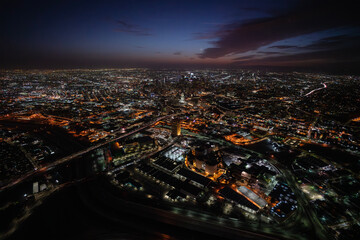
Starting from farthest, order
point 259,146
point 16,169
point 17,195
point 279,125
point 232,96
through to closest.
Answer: point 232,96, point 279,125, point 259,146, point 16,169, point 17,195

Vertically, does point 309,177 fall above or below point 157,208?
above

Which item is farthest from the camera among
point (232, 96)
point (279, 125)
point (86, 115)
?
point (232, 96)

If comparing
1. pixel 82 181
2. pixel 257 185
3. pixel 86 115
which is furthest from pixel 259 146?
pixel 86 115

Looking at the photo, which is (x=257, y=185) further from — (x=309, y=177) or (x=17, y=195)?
(x=17, y=195)

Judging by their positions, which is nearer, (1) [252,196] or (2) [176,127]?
(1) [252,196]

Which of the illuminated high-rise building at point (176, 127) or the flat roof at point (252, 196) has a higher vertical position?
the illuminated high-rise building at point (176, 127)

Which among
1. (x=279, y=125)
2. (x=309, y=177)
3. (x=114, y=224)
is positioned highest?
(x=279, y=125)

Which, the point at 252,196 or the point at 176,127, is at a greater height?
the point at 176,127

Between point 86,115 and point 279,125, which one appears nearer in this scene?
point 279,125

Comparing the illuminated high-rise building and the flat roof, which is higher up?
the illuminated high-rise building

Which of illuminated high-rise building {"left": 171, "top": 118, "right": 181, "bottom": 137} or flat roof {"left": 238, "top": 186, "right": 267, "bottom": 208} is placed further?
illuminated high-rise building {"left": 171, "top": 118, "right": 181, "bottom": 137}

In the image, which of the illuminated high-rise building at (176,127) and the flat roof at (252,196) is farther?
the illuminated high-rise building at (176,127)
